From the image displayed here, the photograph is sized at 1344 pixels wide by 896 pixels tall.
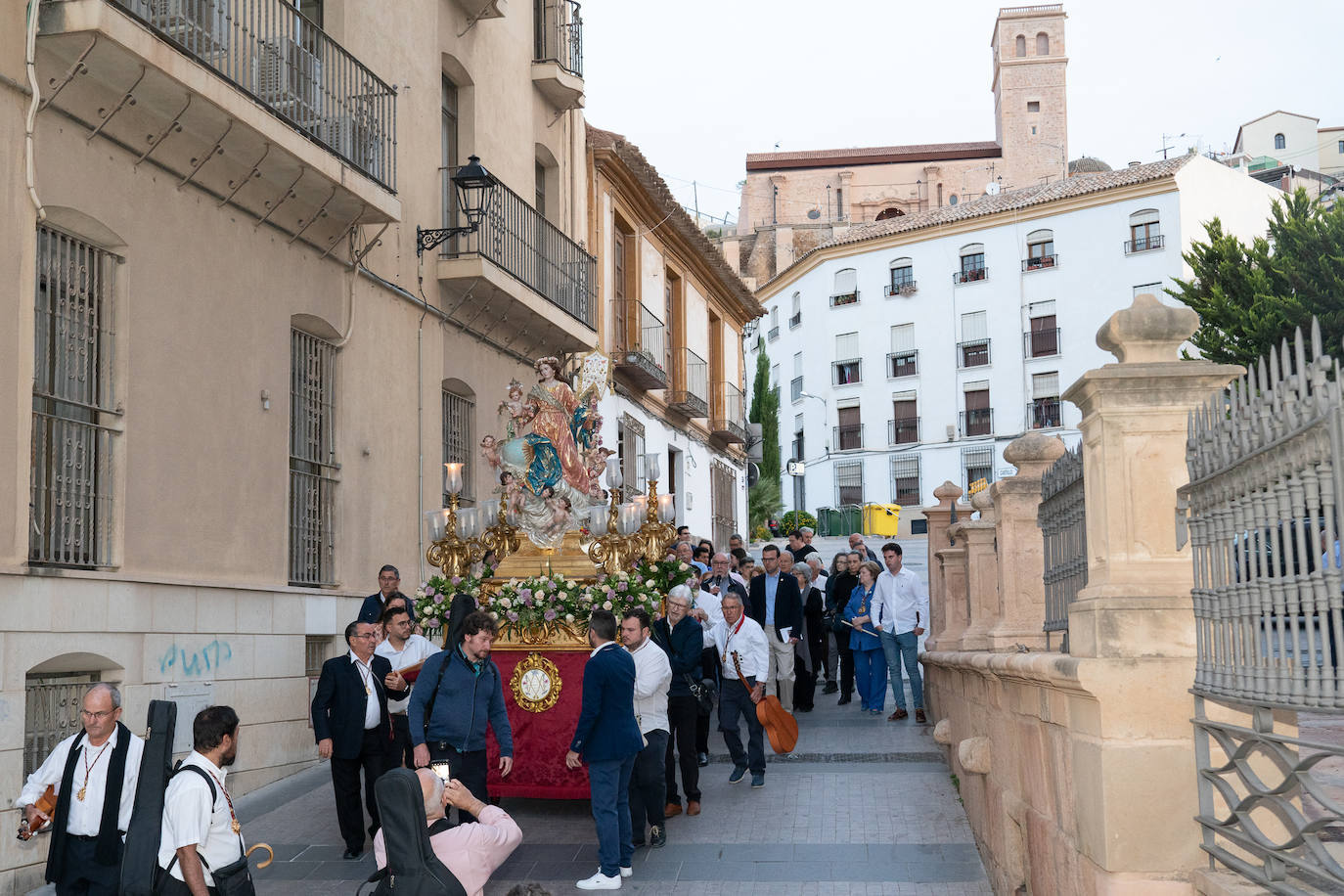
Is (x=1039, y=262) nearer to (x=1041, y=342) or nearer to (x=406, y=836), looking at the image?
(x=1041, y=342)

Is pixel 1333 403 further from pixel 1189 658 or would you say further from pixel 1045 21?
pixel 1045 21

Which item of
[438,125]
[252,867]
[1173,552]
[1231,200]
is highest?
[1231,200]

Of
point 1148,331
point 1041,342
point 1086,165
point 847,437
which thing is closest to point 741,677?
point 1148,331

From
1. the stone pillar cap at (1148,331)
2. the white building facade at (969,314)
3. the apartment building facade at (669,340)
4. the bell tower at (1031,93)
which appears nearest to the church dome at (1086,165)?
the bell tower at (1031,93)

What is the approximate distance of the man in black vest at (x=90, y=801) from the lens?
6.05m

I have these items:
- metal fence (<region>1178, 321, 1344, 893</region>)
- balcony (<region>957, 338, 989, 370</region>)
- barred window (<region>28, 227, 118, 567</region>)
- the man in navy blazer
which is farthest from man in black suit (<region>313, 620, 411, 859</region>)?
balcony (<region>957, 338, 989, 370</region>)

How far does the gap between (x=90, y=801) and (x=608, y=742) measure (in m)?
3.25

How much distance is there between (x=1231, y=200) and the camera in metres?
49.5

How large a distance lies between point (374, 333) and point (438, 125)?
3.14m

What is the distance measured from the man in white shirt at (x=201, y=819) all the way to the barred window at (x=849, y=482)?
51.1 m

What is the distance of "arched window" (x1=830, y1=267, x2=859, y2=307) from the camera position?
56.1 meters

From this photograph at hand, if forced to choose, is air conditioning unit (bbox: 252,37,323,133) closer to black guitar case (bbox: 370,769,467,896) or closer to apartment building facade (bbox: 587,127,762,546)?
black guitar case (bbox: 370,769,467,896)

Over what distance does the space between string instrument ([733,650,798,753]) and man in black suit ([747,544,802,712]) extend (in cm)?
285

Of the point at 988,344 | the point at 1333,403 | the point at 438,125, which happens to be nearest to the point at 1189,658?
the point at 1333,403
